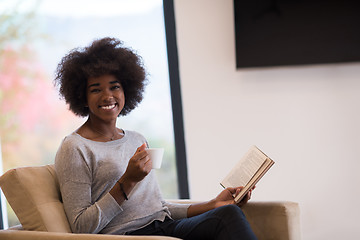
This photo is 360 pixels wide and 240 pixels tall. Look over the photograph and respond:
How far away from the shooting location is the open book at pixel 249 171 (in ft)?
6.12

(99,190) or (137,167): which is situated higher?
(137,167)

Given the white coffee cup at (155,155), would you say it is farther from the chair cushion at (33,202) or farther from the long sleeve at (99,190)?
the chair cushion at (33,202)

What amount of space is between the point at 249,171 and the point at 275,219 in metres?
0.22

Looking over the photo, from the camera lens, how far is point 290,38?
3.03 m

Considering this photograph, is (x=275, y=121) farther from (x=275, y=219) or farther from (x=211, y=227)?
(x=211, y=227)

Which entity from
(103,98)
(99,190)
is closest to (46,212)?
(99,190)

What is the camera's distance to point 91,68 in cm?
194

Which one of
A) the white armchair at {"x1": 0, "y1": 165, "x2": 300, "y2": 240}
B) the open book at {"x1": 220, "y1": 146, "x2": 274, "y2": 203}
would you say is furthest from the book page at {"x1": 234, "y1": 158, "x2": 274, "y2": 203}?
the white armchair at {"x1": 0, "y1": 165, "x2": 300, "y2": 240}

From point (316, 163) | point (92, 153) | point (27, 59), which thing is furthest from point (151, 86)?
point (92, 153)

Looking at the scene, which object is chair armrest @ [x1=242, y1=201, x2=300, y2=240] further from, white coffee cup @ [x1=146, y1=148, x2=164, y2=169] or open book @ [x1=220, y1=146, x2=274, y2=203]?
white coffee cup @ [x1=146, y1=148, x2=164, y2=169]

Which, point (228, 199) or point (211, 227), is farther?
point (228, 199)

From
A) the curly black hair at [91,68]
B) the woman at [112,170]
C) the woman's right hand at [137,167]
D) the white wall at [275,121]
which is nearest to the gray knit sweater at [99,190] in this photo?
the woman at [112,170]

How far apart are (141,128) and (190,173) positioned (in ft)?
1.51

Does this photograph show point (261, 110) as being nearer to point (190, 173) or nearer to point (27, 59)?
point (190, 173)
